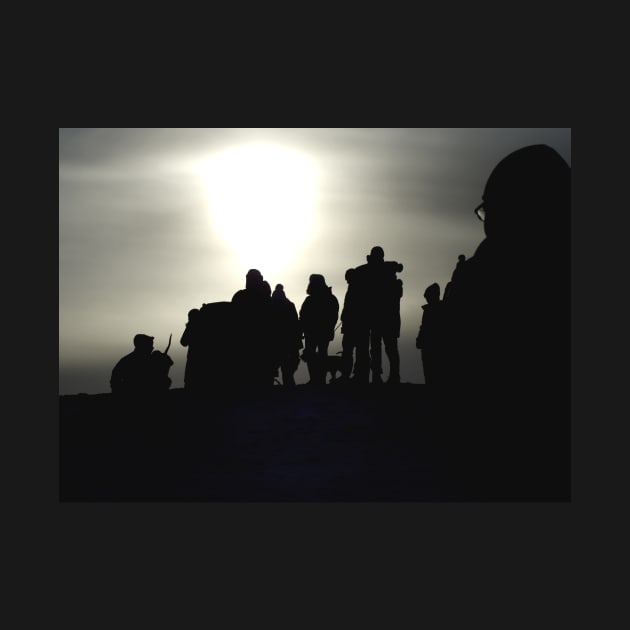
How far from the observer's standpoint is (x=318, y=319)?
866 inches

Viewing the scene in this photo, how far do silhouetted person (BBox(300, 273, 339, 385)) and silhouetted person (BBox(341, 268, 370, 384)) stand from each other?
0.43m

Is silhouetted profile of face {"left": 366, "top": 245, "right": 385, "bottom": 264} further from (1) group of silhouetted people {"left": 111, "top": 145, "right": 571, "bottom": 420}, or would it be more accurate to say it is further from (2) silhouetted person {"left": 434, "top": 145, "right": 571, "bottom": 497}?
(2) silhouetted person {"left": 434, "top": 145, "right": 571, "bottom": 497}

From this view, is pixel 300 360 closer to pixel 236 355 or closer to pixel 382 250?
pixel 236 355

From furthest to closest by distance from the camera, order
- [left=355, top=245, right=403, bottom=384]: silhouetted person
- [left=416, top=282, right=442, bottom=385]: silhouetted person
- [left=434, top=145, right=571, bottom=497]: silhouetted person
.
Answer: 1. [left=355, top=245, right=403, bottom=384]: silhouetted person
2. [left=416, top=282, right=442, bottom=385]: silhouetted person
3. [left=434, top=145, right=571, bottom=497]: silhouetted person

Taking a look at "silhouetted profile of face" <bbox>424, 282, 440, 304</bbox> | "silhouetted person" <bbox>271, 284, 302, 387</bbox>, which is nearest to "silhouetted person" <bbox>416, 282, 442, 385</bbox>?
"silhouetted profile of face" <bbox>424, 282, 440, 304</bbox>

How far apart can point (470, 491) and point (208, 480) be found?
3329mm

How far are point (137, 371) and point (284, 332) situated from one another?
3567 mm

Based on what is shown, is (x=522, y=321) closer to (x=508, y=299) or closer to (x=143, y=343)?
(x=508, y=299)

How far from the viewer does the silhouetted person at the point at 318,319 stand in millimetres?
21953

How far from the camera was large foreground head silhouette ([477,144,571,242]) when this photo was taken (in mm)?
16812

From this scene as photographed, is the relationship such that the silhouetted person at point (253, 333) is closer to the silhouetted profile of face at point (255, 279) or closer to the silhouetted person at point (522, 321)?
the silhouetted profile of face at point (255, 279)

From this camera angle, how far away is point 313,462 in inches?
698

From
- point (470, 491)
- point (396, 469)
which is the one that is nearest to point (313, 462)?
point (396, 469)

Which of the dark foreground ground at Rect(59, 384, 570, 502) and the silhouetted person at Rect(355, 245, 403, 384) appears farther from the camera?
the silhouetted person at Rect(355, 245, 403, 384)
